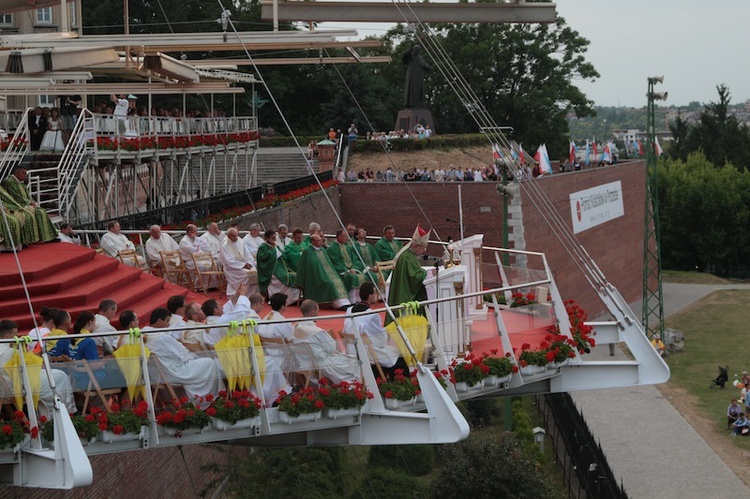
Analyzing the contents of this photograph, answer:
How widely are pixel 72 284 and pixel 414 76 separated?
39.7 meters

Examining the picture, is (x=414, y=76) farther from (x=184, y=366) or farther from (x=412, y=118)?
(x=184, y=366)

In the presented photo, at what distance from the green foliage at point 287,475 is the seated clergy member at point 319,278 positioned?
Answer: 13.4ft

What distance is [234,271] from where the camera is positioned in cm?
2092

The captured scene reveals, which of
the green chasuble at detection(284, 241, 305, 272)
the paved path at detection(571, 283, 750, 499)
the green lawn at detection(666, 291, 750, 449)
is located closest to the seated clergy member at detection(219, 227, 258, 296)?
the green chasuble at detection(284, 241, 305, 272)

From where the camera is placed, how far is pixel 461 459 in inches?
974

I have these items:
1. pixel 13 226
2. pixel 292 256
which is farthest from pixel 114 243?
pixel 292 256

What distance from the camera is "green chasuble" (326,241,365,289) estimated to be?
66.4 feet

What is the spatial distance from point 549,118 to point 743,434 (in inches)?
1809

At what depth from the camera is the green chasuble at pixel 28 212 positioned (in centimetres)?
2009

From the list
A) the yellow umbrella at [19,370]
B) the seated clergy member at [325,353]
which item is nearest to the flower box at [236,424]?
the seated clergy member at [325,353]

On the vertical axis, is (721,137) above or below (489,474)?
above

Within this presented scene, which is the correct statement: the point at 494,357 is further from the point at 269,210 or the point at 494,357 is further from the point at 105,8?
the point at 105,8

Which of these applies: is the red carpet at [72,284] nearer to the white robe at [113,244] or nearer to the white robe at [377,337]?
the white robe at [113,244]

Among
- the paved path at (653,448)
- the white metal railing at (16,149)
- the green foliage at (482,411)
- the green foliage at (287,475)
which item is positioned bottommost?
the paved path at (653,448)
